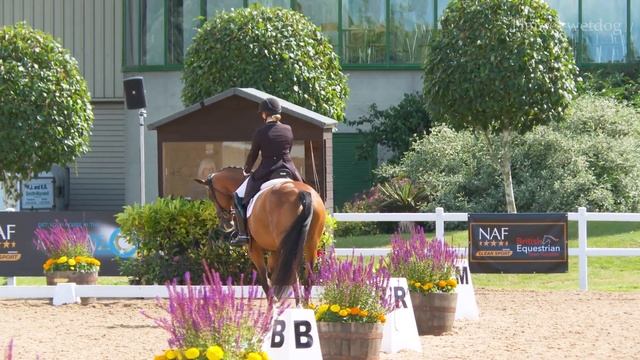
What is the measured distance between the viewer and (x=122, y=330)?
13.7 metres

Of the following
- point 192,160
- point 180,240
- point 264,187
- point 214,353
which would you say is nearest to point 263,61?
point 192,160

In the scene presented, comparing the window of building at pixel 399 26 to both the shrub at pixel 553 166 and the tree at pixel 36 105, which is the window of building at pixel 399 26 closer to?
the shrub at pixel 553 166

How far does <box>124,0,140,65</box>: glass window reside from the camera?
33562 mm

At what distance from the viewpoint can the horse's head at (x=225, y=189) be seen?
603 inches

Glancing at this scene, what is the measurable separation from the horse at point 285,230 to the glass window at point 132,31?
19.9 metres

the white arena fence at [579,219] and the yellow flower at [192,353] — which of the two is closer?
the yellow flower at [192,353]

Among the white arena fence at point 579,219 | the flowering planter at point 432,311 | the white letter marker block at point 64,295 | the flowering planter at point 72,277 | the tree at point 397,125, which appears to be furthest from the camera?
the tree at point 397,125

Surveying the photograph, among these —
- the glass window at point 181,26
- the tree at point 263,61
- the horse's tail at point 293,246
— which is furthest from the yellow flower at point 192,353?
the glass window at point 181,26

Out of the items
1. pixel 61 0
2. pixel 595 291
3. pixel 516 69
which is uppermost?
pixel 61 0

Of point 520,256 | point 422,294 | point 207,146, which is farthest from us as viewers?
point 520,256

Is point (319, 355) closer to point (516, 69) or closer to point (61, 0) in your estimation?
point (516, 69)

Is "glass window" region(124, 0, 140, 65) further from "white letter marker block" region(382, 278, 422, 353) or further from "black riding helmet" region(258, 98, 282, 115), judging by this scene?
"white letter marker block" region(382, 278, 422, 353)

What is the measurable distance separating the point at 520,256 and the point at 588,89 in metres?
11.8

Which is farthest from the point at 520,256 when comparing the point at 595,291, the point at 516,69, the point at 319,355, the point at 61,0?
the point at 61,0
